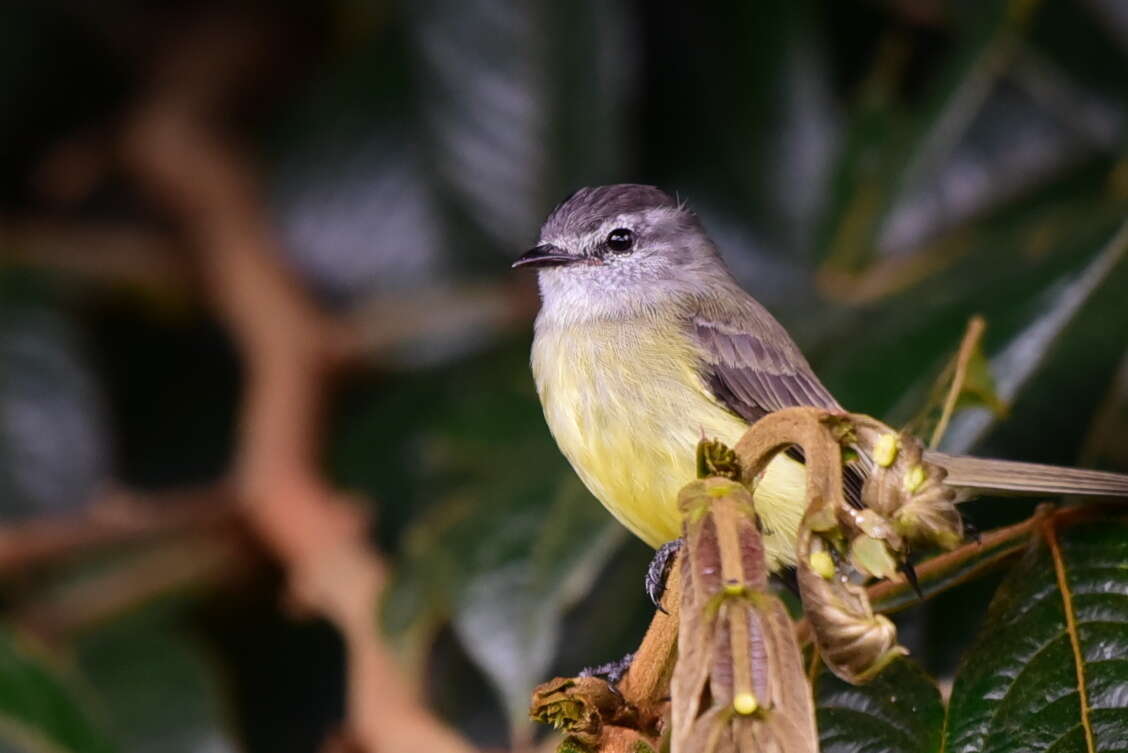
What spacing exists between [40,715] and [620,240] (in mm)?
1112

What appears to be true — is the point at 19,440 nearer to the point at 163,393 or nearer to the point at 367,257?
the point at 163,393

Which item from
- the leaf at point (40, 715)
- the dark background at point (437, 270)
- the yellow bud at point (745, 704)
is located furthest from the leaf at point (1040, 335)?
the leaf at point (40, 715)

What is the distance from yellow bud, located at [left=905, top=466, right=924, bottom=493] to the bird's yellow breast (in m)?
0.71

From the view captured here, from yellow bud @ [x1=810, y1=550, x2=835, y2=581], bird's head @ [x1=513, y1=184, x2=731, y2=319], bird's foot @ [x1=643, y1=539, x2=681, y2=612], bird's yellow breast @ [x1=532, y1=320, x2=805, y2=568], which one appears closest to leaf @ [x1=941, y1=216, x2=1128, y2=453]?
bird's yellow breast @ [x1=532, y1=320, x2=805, y2=568]

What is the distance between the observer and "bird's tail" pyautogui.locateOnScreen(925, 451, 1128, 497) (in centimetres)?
134

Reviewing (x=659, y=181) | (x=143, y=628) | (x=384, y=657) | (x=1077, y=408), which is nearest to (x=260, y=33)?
(x=659, y=181)

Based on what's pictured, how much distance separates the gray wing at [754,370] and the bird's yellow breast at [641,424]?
2cm

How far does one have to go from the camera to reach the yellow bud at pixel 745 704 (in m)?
0.79

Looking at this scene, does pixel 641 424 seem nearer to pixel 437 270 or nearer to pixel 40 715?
pixel 40 715

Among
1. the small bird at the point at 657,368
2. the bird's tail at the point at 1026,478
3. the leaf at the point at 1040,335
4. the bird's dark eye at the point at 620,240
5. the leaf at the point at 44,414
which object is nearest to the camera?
the bird's tail at the point at 1026,478

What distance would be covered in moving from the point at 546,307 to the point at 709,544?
1.36 metres

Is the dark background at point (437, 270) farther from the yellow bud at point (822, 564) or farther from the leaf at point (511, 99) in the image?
the yellow bud at point (822, 564)

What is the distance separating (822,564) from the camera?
0.87 metres

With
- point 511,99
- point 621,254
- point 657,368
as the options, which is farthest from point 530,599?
point 511,99
